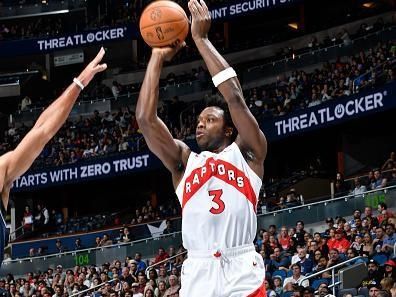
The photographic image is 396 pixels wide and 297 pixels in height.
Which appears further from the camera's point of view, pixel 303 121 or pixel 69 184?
pixel 69 184

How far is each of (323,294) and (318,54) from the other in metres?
15.7

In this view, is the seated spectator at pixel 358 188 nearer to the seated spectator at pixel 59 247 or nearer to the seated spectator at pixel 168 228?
the seated spectator at pixel 168 228

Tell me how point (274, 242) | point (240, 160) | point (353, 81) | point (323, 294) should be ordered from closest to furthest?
1. point (240, 160)
2. point (323, 294)
3. point (274, 242)
4. point (353, 81)

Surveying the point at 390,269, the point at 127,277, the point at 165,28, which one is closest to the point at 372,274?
the point at 390,269

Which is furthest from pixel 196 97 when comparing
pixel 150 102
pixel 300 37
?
pixel 150 102

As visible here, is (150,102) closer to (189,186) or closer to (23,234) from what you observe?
(189,186)

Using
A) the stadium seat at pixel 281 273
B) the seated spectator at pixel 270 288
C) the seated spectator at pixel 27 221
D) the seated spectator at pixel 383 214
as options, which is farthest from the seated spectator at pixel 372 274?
the seated spectator at pixel 27 221

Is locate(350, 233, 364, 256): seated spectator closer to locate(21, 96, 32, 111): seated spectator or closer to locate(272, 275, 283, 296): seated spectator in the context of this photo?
locate(272, 275, 283, 296): seated spectator

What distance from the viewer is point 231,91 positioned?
229 inches

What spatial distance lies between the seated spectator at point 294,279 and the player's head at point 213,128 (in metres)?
8.25

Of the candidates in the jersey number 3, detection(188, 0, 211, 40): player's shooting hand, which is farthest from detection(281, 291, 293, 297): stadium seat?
detection(188, 0, 211, 40): player's shooting hand

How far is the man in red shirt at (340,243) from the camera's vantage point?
15206mm

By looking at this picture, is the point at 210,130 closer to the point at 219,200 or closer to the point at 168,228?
the point at 219,200

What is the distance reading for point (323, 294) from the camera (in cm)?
1266
